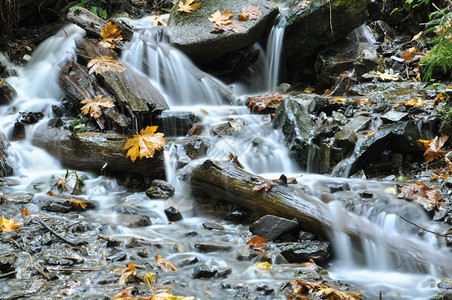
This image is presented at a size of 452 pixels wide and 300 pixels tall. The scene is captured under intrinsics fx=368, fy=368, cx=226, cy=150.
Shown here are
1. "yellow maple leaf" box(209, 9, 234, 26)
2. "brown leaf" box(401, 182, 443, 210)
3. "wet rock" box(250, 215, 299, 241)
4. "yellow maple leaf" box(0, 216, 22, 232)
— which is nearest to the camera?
"yellow maple leaf" box(0, 216, 22, 232)

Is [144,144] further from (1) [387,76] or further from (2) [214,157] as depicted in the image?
(1) [387,76]

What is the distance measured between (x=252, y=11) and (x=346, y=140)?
15.4 feet

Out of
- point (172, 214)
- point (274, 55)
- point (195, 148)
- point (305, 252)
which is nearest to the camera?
point (305, 252)

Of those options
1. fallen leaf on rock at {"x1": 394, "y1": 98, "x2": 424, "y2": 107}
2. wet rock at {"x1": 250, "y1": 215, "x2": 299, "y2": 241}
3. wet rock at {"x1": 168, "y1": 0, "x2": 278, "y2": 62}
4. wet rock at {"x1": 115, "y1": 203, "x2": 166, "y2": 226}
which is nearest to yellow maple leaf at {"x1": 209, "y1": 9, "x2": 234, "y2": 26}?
wet rock at {"x1": 168, "y1": 0, "x2": 278, "y2": 62}

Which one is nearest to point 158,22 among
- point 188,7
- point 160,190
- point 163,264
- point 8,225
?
point 188,7

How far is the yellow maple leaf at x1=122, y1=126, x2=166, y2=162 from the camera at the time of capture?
16.2ft

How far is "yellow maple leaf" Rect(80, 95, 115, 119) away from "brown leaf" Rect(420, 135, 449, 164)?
4.58 m

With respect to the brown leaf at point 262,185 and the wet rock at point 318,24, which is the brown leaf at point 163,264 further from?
the wet rock at point 318,24

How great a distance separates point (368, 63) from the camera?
8297 mm

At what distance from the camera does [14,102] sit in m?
7.14

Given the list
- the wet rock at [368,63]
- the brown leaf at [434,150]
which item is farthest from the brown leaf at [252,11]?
the brown leaf at [434,150]

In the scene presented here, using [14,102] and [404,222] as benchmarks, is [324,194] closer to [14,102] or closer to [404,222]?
[404,222]

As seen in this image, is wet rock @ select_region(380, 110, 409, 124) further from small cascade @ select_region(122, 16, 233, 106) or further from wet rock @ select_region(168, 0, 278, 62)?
wet rock @ select_region(168, 0, 278, 62)

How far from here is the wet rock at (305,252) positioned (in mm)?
3432
